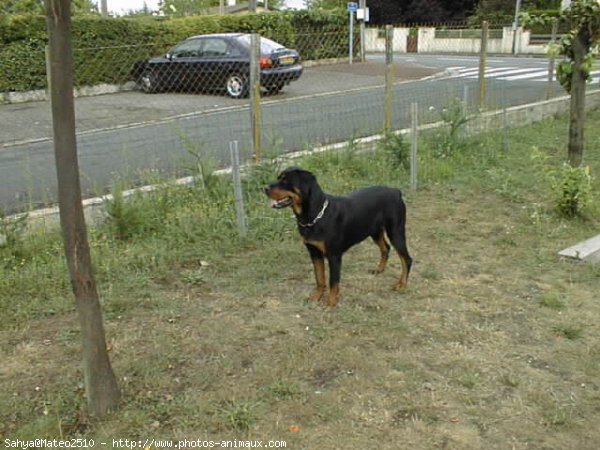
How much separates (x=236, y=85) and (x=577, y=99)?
9336 millimetres

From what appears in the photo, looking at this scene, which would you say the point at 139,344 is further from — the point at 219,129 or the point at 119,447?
the point at 219,129

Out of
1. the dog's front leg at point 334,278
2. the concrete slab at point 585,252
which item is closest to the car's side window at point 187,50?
the concrete slab at point 585,252

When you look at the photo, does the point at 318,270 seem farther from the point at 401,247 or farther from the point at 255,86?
the point at 255,86

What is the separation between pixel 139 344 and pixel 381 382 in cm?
153

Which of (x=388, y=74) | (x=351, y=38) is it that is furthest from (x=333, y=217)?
(x=351, y=38)

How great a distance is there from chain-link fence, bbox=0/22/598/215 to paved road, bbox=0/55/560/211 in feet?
0.10

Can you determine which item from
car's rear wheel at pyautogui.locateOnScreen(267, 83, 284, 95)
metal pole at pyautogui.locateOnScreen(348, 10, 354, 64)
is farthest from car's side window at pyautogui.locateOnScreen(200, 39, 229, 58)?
metal pole at pyautogui.locateOnScreen(348, 10, 354, 64)

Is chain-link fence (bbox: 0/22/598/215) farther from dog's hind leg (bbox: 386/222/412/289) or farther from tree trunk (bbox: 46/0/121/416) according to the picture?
tree trunk (bbox: 46/0/121/416)

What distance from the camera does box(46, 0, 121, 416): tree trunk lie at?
256cm

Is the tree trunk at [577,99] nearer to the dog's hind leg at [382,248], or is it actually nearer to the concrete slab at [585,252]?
the concrete slab at [585,252]

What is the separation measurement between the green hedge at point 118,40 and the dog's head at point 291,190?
9320mm

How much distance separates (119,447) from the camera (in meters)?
2.84

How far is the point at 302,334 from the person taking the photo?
3.92 meters

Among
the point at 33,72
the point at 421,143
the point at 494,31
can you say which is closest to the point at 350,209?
the point at 421,143
